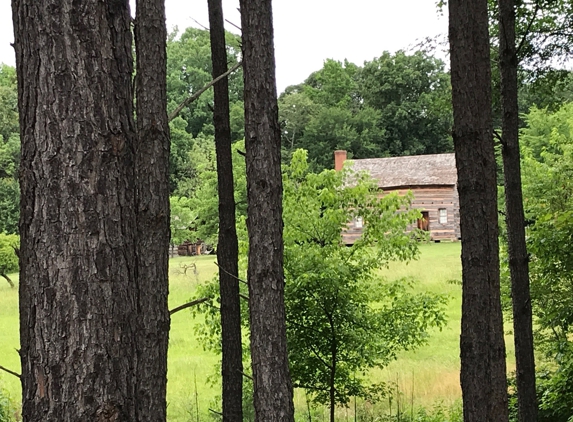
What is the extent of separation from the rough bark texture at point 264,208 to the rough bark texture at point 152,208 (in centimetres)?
89

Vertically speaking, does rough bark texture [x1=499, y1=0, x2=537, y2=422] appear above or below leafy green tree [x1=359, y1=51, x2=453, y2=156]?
below

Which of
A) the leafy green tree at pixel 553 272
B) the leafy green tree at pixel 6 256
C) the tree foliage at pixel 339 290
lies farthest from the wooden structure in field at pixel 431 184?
the tree foliage at pixel 339 290

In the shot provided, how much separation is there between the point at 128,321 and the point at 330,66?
73.6 m

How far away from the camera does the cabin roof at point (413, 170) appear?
146 feet

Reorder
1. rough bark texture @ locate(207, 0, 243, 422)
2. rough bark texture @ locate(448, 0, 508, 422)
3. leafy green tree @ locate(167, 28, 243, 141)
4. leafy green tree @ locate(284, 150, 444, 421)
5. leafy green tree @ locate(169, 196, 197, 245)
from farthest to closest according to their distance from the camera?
leafy green tree @ locate(167, 28, 243, 141) < leafy green tree @ locate(169, 196, 197, 245) < leafy green tree @ locate(284, 150, 444, 421) < rough bark texture @ locate(207, 0, 243, 422) < rough bark texture @ locate(448, 0, 508, 422)

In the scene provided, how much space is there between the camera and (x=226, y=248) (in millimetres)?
6871

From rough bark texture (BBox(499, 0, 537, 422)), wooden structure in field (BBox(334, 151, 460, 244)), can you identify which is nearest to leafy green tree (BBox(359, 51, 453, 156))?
wooden structure in field (BBox(334, 151, 460, 244))

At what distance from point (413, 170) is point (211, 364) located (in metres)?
30.9

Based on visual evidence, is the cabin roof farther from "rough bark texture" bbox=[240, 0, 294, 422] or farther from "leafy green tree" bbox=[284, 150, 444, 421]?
"rough bark texture" bbox=[240, 0, 294, 422]

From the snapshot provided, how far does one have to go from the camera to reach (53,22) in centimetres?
186

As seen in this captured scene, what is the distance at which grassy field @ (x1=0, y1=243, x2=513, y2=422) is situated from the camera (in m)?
13.4

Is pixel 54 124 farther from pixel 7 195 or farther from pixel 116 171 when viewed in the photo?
pixel 7 195

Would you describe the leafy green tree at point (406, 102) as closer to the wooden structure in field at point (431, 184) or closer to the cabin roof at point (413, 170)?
the cabin roof at point (413, 170)

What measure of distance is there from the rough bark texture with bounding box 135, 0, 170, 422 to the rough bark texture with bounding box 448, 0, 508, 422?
181cm
